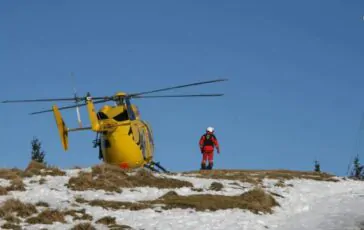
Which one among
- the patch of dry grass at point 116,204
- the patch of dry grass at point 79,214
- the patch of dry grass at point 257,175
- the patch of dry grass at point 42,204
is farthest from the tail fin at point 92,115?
the patch of dry grass at point 79,214

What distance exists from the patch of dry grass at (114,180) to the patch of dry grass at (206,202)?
2.02 meters

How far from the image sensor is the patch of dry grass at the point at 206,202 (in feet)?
57.6

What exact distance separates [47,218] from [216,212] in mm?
4957

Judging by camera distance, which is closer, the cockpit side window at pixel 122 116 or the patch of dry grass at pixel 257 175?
the cockpit side window at pixel 122 116

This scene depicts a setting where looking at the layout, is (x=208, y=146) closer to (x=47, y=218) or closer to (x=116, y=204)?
(x=116, y=204)

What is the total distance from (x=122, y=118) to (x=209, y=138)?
8.25 metres

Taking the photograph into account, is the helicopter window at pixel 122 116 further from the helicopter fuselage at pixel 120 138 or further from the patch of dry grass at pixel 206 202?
the patch of dry grass at pixel 206 202

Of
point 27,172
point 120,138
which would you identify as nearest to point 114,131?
point 120,138

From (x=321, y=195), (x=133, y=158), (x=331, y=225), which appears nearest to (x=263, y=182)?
(x=321, y=195)

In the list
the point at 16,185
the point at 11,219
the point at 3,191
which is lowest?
the point at 11,219

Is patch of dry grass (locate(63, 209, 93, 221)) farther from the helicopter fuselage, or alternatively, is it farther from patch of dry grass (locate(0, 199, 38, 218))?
the helicopter fuselage

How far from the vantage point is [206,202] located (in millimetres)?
18531

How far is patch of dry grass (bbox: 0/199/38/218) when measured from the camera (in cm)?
1556

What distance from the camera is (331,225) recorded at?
16281 millimetres
